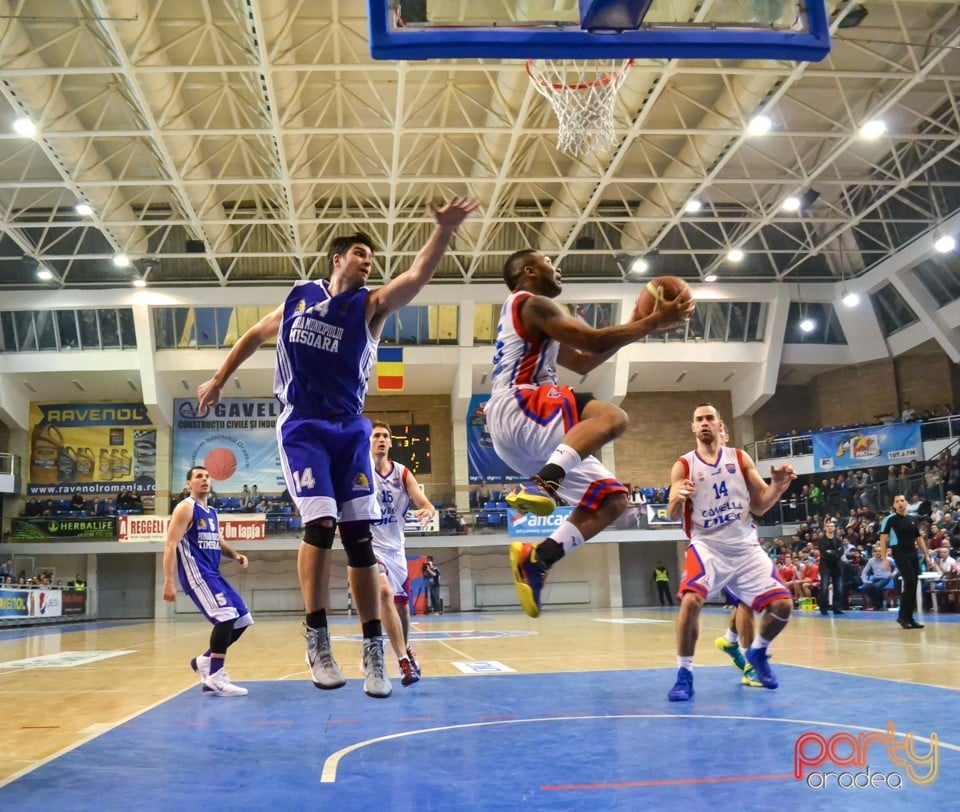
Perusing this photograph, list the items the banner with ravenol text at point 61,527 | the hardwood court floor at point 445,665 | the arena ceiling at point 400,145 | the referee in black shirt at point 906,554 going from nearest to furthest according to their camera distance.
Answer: the hardwood court floor at point 445,665
the referee in black shirt at point 906,554
the arena ceiling at point 400,145
the banner with ravenol text at point 61,527

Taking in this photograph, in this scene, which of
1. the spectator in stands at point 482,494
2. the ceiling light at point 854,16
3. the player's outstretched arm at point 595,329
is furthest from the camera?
the spectator in stands at point 482,494

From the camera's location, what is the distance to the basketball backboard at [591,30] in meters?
4.52

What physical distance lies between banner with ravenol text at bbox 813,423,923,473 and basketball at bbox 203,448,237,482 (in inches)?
783

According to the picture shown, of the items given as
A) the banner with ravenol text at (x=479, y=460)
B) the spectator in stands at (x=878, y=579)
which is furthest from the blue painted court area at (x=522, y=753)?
the banner with ravenol text at (x=479, y=460)

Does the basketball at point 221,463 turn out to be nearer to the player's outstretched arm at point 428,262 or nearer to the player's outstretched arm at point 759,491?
the player's outstretched arm at point 759,491

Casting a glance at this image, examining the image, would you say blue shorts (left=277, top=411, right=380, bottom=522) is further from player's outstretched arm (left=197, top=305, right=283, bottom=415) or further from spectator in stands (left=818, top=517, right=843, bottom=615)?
spectator in stands (left=818, top=517, right=843, bottom=615)

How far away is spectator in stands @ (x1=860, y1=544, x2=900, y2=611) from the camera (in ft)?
59.6

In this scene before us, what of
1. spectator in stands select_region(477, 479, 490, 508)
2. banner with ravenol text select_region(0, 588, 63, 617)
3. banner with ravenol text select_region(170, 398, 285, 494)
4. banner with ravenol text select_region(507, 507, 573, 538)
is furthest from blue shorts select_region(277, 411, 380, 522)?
banner with ravenol text select_region(170, 398, 285, 494)

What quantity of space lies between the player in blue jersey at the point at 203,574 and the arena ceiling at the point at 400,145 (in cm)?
1094

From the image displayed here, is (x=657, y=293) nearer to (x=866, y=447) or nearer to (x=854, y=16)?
(x=854, y=16)

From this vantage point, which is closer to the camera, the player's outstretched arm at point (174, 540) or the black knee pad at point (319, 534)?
the black knee pad at point (319, 534)

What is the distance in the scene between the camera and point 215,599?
7656 millimetres

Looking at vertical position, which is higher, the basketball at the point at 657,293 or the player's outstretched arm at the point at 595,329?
the basketball at the point at 657,293

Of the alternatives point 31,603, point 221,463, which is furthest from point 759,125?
point 31,603
